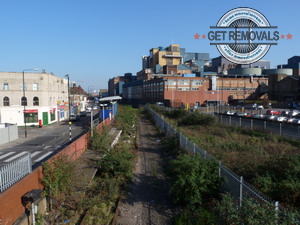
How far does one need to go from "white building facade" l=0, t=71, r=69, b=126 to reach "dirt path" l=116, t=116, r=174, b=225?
2923 centimetres

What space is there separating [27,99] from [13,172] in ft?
121

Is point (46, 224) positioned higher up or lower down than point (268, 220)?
lower down

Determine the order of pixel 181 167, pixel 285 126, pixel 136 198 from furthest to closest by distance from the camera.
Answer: pixel 285 126 < pixel 136 198 < pixel 181 167

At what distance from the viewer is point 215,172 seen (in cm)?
867

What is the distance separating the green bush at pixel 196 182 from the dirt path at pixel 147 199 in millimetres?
851

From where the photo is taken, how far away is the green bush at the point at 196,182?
27.0ft

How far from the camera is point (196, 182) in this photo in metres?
8.38

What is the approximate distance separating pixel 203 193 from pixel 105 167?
5527 millimetres

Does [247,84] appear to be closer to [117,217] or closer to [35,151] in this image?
[35,151]

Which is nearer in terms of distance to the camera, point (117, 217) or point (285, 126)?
point (117, 217)

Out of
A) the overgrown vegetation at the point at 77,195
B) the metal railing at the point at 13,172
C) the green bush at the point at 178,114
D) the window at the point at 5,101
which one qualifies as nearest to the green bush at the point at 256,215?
the overgrown vegetation at the point at 77,195

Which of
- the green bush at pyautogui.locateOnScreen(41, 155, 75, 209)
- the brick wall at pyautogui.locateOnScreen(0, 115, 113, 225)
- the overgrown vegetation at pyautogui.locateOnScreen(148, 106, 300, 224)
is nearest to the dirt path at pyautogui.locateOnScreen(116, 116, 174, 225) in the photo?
the overgrown vegetation at pyautogui.locateOnScreen(148, 106, 300, 224)

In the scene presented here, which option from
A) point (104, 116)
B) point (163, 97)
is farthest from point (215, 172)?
point (163, 97)

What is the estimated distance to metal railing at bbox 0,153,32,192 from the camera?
→ 278 inches
